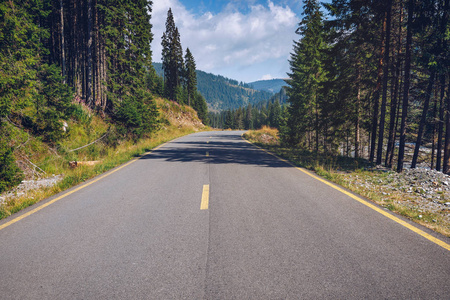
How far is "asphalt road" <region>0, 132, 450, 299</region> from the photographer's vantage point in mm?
2383

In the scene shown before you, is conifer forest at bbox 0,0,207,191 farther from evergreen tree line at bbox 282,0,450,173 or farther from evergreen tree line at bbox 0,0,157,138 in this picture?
evergreen tree line at bbox 282,0,450,173

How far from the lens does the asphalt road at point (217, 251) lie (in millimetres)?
2383

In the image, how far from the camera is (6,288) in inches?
95.4

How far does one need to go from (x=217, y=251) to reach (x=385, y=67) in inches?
495

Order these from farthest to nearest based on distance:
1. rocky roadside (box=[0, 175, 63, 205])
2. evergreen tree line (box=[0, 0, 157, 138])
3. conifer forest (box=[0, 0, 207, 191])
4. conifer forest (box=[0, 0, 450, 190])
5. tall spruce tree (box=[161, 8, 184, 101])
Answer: tall spruce tree (box=[161, 8, 184, 101]) < conifer forest (box=[0, 0, 450, 190]) < evergreen tree line (box=[0, 0, 157, 138]) < conifer forest (box=[0, 0, 207, 191]) < rocky roadside (box=[0, 175, 63, 205])

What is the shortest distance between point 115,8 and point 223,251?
2090 cm

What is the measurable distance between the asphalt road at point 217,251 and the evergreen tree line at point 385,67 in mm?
8357

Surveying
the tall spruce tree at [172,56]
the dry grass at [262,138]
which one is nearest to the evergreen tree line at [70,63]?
the dry grass at [262,138]

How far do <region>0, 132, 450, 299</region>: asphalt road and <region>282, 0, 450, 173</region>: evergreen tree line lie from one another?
27.4 feet

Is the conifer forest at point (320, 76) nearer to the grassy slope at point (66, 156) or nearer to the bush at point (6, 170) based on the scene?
the bush at point (6, 170)

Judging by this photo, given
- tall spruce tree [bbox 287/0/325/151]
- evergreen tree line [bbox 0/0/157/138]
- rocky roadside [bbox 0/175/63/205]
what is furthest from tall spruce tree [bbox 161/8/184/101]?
rocky roadside [bbox 0/175/63/205]

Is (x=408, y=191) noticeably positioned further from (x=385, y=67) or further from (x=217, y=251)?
(x=385, y=67)

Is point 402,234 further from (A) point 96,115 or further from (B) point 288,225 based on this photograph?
(A) point 96,115

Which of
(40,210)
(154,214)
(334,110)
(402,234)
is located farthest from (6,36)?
(334,110)
